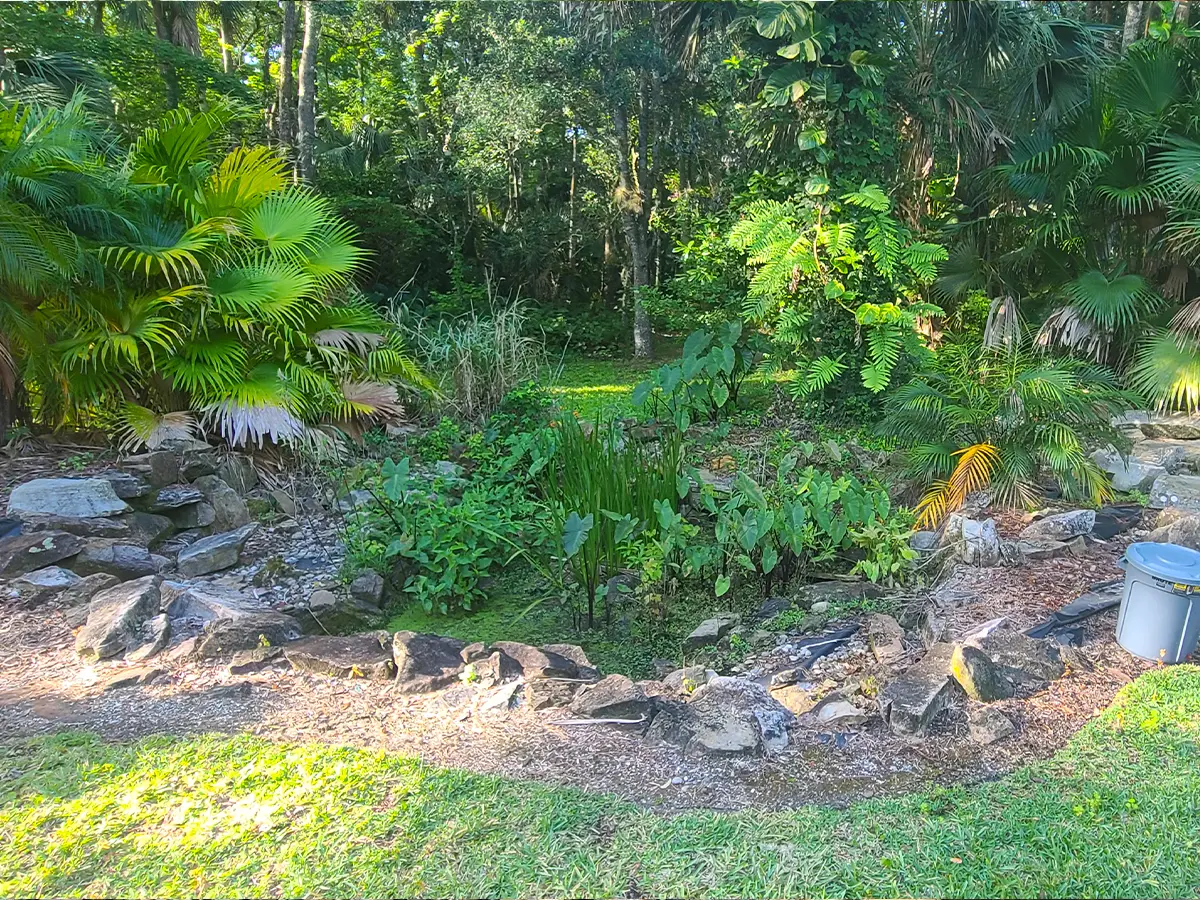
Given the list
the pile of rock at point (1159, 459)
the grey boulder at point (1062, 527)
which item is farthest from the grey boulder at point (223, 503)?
the pile of rock at point (1159, 459)

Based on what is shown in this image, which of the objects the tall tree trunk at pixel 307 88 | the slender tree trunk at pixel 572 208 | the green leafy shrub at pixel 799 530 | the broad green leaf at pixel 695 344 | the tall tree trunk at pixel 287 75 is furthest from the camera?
the slender tree trunk at pixel 572 208

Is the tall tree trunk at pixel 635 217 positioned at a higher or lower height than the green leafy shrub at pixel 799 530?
higher

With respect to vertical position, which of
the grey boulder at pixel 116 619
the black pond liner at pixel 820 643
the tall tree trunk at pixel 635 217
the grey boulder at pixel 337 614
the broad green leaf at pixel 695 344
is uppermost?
the tall tree trunk at pixel 635 217

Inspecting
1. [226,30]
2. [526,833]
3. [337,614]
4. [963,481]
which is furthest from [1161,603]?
[226,30]

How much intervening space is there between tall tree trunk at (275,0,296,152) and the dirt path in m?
8.91

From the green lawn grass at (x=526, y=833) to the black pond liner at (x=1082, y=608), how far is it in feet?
2.06

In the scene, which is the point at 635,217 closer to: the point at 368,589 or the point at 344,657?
the point at 368,589

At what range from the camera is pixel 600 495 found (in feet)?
12.3

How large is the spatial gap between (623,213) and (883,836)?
10033 millimetres

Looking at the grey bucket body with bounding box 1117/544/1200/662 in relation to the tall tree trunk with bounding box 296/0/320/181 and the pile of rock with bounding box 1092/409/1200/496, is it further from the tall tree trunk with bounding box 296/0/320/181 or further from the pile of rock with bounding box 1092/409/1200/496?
the tall tree trunk with bounding box 296/0/320/181

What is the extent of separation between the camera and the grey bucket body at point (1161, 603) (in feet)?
8.36

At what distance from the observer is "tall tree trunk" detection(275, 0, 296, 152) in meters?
9.95

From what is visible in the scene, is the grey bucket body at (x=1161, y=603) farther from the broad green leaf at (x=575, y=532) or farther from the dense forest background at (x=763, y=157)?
the dense forest background at (x=763, y=157)

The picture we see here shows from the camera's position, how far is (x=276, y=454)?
15.8ft
